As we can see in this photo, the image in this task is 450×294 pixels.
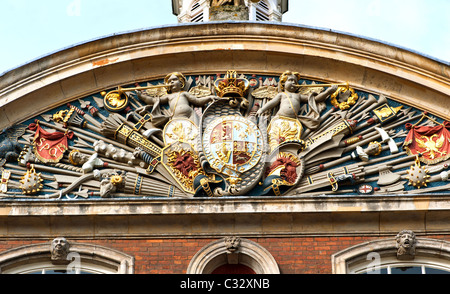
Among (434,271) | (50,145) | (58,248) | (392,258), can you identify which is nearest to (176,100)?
(50,145)

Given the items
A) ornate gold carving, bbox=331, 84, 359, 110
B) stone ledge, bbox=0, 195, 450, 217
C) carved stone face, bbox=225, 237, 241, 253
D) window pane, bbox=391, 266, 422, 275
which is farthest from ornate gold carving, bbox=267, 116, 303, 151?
window pane, bbox=391, 266, 422, 275

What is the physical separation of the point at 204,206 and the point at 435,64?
429 cm

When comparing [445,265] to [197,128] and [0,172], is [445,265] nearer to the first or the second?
[197,128]

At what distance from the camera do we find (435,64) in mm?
17781

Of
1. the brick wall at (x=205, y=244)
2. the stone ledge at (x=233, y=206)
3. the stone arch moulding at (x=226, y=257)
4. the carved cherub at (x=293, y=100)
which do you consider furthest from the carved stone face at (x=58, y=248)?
the carved cherub at (x=293, y=100)

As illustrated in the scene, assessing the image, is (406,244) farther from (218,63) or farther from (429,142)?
(218,63)

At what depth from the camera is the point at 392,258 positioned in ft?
53.6

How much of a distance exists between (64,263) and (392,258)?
4633 mm

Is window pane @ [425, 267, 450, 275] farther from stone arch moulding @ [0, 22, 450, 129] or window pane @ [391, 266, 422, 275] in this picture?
stone arch moulding @ [0, 22, 450, 129]

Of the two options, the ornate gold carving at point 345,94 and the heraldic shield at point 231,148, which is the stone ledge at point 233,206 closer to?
the heraldic shield at point 231,148

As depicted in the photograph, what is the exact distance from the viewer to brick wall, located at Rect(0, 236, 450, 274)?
53.1ft

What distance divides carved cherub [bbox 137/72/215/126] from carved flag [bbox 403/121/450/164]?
3.11m

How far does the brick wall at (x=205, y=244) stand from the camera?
16.2m

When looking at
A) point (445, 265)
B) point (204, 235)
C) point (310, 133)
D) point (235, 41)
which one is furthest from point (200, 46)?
point (445, 265)
